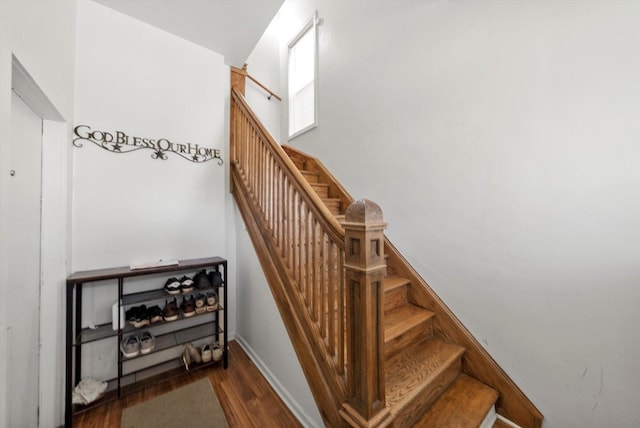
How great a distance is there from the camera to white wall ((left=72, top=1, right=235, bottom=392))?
5.82ft

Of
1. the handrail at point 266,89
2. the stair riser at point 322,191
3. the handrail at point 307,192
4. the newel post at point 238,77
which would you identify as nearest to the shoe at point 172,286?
the handrail at point 307,192

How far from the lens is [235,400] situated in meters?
1.67

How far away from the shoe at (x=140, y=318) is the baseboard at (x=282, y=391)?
2.97 ft

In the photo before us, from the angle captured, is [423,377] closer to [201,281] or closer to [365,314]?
[365,314]

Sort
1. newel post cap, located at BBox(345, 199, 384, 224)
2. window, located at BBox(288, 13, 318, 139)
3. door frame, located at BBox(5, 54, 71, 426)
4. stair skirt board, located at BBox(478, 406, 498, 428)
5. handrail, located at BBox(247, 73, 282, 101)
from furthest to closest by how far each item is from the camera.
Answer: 1. handrail, located at BBox(247, 73, 282, 101)
2. window, located at BBox(288, 13, 318, 139)
3. door frame, located at BBox(5, 54, 71, 426)
4. stair skirt board, located at BBox(478, 406, 498, 428)
5. newel post cap, located at BBox(345, 199, 384, 224)

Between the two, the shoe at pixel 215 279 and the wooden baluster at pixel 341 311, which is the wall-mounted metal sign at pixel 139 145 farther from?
the wooden baluster at pixel 341 311

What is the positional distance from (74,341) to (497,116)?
3.20 m

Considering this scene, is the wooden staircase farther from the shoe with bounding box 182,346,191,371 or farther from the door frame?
the door frame

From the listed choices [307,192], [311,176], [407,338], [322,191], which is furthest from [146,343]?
[311,176]

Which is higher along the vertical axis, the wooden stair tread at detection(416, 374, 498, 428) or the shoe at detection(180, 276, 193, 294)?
the shoe at detection(180, 276, 193, 294)

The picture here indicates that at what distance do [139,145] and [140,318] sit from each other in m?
1.40

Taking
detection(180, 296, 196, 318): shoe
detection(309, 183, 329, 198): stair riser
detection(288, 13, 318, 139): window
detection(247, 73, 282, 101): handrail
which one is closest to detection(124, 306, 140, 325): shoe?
detection(180, 296, 196, 318): shoe

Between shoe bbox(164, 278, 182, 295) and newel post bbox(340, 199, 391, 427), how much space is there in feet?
5.03

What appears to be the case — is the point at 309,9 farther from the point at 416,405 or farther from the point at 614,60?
the point at 416,405
